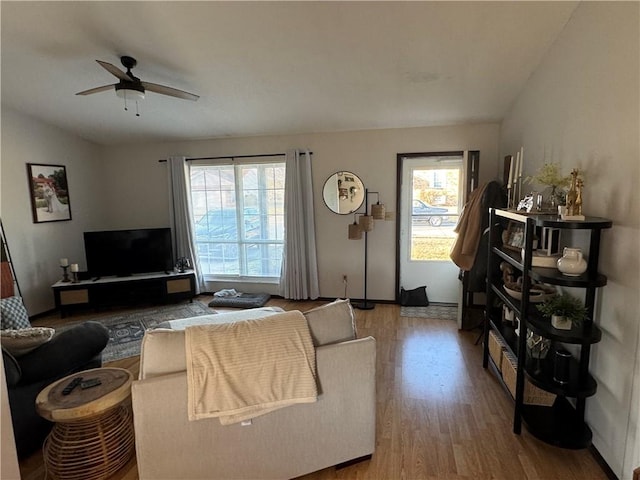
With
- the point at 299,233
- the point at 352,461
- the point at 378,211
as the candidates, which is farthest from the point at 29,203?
the point at 352,461

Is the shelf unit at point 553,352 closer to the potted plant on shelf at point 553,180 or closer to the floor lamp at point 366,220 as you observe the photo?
the potted plant on shelf at point 553,180

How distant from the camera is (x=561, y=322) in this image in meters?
1.90

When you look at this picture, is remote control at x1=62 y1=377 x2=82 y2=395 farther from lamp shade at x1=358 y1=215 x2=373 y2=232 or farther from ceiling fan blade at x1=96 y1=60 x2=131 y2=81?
lamp shade at x1=358 y1=215 x2=373 y2=232

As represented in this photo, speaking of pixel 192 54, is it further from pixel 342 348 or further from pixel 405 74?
pixel 342 348

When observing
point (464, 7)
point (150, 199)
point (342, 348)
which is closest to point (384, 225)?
point (464, 7)

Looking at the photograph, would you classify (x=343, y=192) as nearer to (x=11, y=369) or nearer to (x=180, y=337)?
(x=180, y=337)

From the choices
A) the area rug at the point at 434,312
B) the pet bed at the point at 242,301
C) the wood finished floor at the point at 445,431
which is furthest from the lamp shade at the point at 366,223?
the pet bed at the point at 242,301

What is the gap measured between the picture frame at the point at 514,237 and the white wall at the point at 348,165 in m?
1.65

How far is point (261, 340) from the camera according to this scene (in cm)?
155

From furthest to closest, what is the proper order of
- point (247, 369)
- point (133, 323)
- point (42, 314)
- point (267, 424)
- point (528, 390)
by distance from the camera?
point (42, 314) → point (133, 323) → point (528, 390) → point (267, 424) → point (247, 369)

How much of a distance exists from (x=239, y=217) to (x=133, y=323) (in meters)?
1.93

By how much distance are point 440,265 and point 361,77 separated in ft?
8.60

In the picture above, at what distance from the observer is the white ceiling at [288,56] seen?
7.55ft

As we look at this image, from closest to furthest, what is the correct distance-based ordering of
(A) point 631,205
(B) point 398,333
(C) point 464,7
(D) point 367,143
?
1. (A) point 631,205
2. (C) point 464,7
3. (B) point 398,333
4. (D) point 367,143
